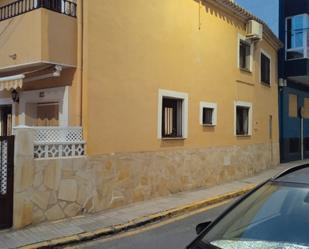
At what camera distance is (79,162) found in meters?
9.56

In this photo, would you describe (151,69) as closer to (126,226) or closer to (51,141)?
(51,141)

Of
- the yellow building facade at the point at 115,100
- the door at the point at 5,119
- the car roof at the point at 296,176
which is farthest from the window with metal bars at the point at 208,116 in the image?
the car roof at the point at 296,176

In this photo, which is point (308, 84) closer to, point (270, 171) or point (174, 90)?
point (270, 171)

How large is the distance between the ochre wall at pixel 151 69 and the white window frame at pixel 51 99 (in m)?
0.61

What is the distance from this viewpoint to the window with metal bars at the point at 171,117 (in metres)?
12.7

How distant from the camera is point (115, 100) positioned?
10.6 metres

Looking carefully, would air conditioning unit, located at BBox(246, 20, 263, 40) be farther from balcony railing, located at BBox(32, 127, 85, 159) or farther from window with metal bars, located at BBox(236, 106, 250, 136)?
balcony railing, located at BBox(32, 127, 85, 159)

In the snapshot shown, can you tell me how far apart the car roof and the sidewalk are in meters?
4.95

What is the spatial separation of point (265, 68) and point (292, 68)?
2.25m

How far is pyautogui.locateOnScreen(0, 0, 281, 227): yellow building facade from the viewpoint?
30.6 ft

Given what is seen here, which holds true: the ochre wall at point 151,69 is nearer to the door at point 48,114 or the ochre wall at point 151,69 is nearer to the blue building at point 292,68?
the door at point 48,114

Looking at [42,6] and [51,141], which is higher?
[42,6]

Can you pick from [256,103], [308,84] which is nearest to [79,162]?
[256,103]

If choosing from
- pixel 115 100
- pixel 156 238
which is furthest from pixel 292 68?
pixel 156 238
